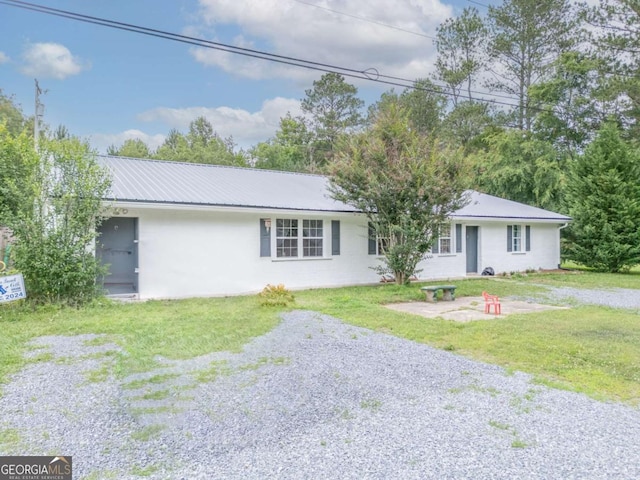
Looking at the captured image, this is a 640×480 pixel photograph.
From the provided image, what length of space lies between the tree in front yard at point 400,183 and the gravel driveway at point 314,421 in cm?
694

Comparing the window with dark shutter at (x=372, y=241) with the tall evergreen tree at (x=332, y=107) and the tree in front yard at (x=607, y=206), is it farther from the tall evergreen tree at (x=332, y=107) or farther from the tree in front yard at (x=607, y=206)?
the tall evergreen tree at (x=332, y=107)

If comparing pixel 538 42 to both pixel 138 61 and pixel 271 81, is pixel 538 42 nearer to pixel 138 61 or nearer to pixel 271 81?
pixel 271 81

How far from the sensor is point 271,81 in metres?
24.4

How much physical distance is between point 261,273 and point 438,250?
265 inches

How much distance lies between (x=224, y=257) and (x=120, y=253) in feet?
8.07

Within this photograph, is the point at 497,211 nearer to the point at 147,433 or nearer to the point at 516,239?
the point at 516,239

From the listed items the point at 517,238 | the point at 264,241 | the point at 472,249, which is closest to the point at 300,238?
the point at 264,241

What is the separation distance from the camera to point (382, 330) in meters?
7.05

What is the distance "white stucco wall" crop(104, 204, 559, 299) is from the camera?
10383 millimetres

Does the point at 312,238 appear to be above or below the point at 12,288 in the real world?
above

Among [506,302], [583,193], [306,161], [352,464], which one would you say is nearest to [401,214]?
[506,302]

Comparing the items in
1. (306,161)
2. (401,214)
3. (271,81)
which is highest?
(271,81)

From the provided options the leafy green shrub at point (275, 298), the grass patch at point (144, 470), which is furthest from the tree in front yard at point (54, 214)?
the grass patch at point (144, 470)

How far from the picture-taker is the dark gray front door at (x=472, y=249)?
16250 millimetres
